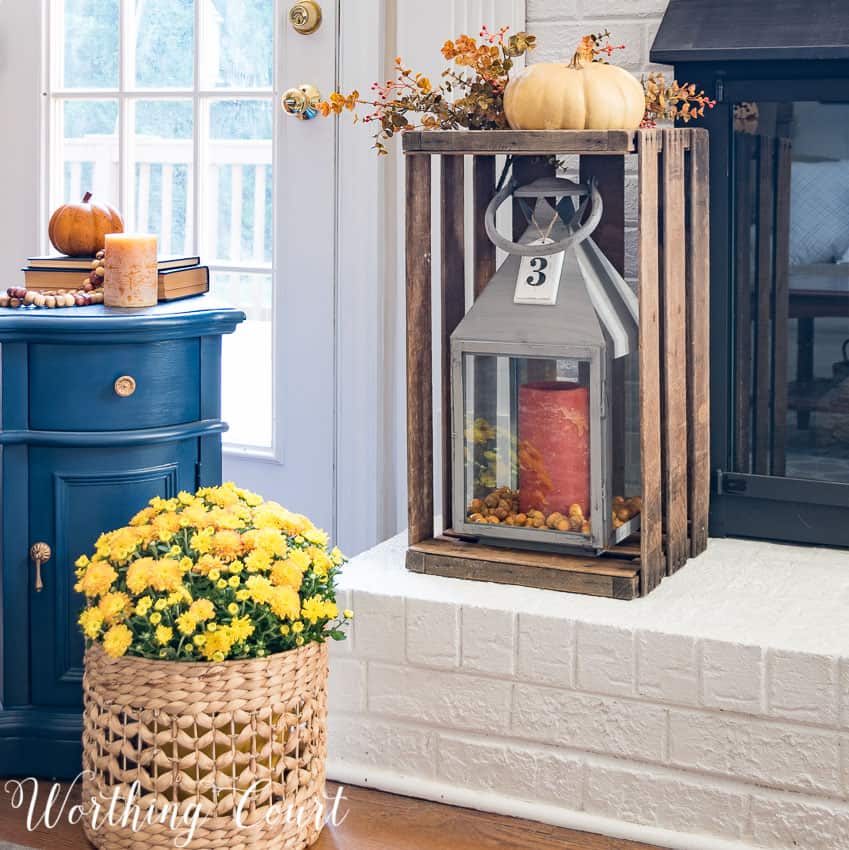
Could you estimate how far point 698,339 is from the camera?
2.17 meters

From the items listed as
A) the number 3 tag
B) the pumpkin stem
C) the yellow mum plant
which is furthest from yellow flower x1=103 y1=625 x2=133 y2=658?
the pumpkin stem

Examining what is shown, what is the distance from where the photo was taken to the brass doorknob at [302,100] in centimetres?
259

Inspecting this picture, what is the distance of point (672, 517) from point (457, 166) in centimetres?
66

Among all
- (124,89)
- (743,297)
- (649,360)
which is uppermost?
(124,89)

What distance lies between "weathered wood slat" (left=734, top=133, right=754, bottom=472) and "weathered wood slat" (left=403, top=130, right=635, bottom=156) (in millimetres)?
340

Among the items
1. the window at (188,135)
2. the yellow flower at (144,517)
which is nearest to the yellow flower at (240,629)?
the yellow flower at (144,517)

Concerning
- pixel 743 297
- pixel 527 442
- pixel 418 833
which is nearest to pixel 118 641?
pixel 418 833

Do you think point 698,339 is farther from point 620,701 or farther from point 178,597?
point 178,597

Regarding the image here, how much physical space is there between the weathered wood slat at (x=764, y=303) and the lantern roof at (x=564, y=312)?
24cm

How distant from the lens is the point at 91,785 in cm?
186

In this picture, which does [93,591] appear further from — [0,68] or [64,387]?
[0,68]

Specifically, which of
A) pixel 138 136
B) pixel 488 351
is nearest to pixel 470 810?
pixel 488 351

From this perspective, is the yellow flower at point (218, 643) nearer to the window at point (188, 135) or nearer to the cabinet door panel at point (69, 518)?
the cabinet door panel at point (69, 518)

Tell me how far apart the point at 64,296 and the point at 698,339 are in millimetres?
1016
